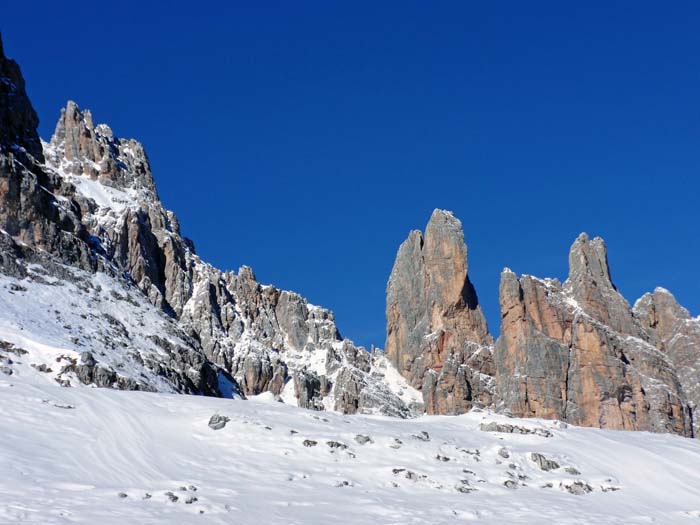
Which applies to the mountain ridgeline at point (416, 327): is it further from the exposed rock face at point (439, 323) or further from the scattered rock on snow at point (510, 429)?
the scattered rock on snow at point (510, 429)

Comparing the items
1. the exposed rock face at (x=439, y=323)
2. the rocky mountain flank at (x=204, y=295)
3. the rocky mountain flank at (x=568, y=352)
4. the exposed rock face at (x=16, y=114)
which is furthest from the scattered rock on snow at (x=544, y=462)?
the exposed rock face at (x=439, y=323)

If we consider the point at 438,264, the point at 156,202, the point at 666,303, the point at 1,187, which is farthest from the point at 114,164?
the point at 666,303

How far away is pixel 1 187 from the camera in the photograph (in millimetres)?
74562

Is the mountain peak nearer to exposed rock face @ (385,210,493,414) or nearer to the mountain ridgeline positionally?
the mountain ridgeline

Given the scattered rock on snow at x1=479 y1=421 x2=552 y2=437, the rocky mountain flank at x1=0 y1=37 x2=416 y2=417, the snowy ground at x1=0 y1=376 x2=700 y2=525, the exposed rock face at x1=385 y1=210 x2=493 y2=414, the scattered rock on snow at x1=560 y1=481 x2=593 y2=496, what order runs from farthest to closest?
the exposed rock face at x1=385 y1=210 x2=493 y2=414
the rocky mountain flank at x1=0 y1=37 x2=416 y2=417
the scattered rock on snow at x1=479 y1=421 x2=552 y2=437
the scattered rock on snow at x1=560 y1=481 x2=593 y2=496
the snowy ground at x1=0 y1=376 x2=700 y2=525

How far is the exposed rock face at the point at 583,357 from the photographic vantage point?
5591 inches

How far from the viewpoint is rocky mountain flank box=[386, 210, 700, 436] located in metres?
143

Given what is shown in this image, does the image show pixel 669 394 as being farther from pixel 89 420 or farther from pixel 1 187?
pixel 89 420

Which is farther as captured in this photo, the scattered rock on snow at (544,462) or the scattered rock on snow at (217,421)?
the scattered rock on snow at (544,462)

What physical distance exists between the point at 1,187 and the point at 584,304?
4405 inches

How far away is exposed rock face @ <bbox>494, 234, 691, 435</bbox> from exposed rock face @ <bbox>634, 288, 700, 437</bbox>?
299cm

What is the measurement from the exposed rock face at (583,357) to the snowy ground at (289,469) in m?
100

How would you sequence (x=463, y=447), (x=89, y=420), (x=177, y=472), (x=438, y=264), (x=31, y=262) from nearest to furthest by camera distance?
1. (x=177, y=472)
2. (x=89, y=420)
3. (x=463, y=447)
4. (x=31, y=262)
5. (x=438, y=264)

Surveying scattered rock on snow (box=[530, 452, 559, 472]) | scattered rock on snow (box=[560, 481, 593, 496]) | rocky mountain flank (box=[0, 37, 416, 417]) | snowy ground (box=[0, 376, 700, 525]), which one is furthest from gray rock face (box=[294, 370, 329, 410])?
scattered rock on snow (box=[560, 481, 593, 496])
